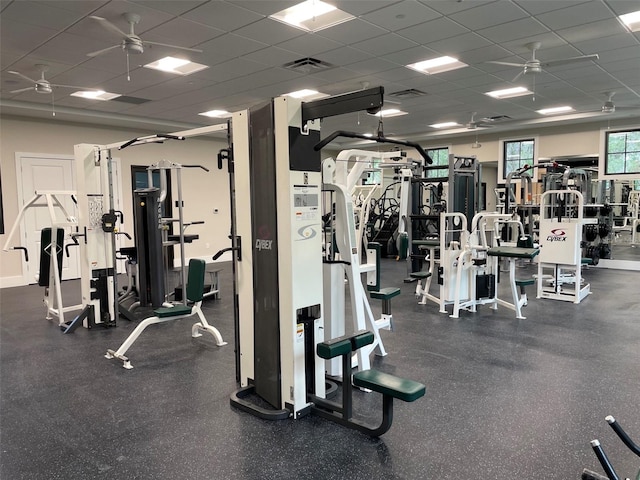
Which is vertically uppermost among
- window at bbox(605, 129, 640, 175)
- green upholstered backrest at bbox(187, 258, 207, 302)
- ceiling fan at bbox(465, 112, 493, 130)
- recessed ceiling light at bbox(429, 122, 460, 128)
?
recessed ceiling light at bbox(429, 122, 460, 128)

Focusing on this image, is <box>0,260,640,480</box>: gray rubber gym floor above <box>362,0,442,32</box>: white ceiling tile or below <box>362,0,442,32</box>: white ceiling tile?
below

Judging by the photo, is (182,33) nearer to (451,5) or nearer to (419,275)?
(451,5)

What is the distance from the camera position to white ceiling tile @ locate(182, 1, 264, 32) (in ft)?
13.0

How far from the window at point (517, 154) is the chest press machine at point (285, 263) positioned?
929 centimetres

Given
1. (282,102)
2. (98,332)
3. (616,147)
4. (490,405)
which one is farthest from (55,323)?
(616,147)

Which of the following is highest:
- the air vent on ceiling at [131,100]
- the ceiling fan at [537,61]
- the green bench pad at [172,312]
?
the air vent on ceiling at [131,100]

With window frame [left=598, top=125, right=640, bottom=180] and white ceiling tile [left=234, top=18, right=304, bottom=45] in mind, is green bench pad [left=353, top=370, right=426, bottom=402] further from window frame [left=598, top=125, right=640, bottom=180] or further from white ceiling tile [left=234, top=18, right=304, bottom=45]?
window frame [left=598, top=125, right=640, bottom=180]

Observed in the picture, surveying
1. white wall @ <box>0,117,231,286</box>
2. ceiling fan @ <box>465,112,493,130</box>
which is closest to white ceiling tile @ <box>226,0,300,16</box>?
white wall @ <box>0,117,231,286</box>

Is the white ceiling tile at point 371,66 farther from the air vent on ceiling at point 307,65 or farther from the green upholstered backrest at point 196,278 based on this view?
the green upholstered backrest at point 196,278

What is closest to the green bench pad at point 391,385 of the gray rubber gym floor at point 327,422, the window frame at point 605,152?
the gray rubber gym floor at point 327,422

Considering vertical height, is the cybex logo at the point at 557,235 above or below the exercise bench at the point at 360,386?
above

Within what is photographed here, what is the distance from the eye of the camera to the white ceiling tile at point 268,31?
14.4 feet

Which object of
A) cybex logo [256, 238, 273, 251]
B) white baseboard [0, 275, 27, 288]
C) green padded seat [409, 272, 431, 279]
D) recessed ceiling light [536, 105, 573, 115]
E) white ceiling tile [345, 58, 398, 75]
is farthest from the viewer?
recessed ceiling light [536, 105, 573, 115]

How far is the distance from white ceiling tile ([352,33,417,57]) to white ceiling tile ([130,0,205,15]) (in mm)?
1824
